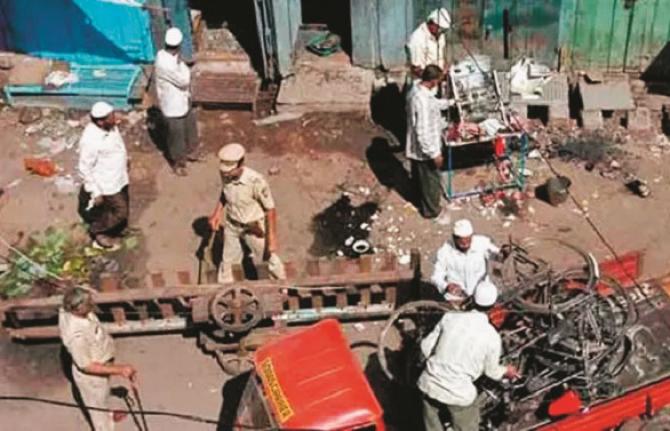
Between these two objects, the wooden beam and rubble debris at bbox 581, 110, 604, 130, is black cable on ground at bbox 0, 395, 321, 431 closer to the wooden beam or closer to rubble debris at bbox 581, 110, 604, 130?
the wooden beam

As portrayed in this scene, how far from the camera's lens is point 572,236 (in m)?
12.0

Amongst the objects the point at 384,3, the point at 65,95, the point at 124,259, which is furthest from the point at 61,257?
the point at 384,3

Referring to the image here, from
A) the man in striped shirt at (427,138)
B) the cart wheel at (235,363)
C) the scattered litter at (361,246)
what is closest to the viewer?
the cart wheel at (235,363)

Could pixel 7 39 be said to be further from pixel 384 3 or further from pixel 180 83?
pixel 384 3

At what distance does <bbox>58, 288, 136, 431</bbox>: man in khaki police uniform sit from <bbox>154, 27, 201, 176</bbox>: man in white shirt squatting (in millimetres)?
3737

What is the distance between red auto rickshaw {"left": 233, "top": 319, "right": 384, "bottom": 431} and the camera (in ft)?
28.0

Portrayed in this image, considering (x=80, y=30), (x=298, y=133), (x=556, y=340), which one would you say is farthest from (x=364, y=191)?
(x=80, y=30)

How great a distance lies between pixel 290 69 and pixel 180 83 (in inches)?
75.9

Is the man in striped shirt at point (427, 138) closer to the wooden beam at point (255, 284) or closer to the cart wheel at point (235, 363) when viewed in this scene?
the wooden beam at point (255, 284)

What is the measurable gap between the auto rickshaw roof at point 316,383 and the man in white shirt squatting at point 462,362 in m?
0.53

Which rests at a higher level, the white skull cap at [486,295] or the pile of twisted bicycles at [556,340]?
the white skull cap at [486,295]

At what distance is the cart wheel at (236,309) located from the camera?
420 inches

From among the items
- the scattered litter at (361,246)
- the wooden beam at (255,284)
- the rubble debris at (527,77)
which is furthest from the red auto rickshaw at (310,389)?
the rubble debris at (527,77)

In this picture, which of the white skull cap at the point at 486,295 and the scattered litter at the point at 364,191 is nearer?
the white skull cap at the point at 486,295
